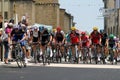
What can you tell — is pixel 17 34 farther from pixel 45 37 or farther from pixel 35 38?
pixel 35 38

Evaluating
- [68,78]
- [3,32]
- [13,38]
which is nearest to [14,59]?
[13,38]

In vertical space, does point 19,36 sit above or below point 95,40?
above

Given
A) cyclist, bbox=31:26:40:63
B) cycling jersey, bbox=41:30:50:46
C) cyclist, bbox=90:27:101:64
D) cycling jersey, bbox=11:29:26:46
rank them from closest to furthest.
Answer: cycling jersey, bbox=11:29:26:46 < cycling jersey, bbox=41:30:50:46 < cyclist, bbox=31:26:40:63 < cyclist, bbox=90:27:101:64

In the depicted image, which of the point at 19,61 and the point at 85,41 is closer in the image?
the point at 19,61

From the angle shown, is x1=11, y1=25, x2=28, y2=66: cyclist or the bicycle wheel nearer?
the bicycle wheel

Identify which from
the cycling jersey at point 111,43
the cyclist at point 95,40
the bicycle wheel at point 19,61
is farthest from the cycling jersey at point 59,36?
the bicycle wheel at point 19,61

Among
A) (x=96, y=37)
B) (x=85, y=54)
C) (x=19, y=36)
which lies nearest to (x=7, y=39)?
(x=19, y=36)

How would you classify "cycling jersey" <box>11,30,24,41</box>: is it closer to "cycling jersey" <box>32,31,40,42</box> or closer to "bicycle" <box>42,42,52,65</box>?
"bicycle" <box>42,42,52,65</box>

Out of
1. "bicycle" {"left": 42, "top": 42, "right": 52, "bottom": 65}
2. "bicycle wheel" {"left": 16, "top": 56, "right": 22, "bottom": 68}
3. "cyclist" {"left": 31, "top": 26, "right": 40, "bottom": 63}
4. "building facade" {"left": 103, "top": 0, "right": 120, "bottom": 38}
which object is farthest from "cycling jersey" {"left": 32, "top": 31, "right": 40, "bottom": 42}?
"building facade" {"left": 103, "top": 0, "right": 120, "bottom": 38}

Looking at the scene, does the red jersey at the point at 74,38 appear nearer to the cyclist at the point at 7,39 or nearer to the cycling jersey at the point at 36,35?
the cycling jersey at the point at 36,35

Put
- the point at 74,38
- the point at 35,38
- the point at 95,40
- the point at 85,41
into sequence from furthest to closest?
the point at 85,41 < the point at 74,38 < the point at 95,40 < the point at 35,38

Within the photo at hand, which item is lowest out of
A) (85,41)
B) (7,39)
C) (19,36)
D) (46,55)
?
(46,55)

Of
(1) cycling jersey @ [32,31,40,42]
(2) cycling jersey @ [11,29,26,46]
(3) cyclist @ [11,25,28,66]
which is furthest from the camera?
(1) cycling jersey @ [32,31,40,42]

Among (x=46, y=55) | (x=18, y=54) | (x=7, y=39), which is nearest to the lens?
(x=18, y=54)
